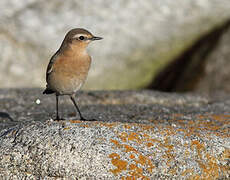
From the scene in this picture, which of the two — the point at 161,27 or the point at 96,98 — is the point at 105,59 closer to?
the point at 161,27

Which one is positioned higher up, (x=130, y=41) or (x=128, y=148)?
(x=130, y=41)

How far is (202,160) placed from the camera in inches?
177

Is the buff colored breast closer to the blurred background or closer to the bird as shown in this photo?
the bird

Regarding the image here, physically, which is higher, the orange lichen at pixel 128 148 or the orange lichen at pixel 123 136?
the orange lichen at pixel 123 136

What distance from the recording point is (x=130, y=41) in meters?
12.3

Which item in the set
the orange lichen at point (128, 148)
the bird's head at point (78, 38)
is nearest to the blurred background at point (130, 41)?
the bird's head at point (78, 38)

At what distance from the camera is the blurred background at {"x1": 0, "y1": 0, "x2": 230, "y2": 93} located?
11.3 m

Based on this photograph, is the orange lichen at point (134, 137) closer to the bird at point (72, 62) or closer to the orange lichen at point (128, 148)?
the orange lichen at point (128, 148)

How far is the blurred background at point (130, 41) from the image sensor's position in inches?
446

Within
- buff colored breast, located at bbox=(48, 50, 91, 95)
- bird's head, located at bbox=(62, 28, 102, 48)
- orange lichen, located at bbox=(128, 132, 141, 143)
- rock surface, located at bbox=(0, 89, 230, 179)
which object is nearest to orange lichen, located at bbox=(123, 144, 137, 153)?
rock surface, located at bbox=(0, 89, 230, 179)

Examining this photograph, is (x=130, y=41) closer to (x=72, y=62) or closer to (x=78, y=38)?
(x=78, y=38)

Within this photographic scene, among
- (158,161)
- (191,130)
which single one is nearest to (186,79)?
(191,130)

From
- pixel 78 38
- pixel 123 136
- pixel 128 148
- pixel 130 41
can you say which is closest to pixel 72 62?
pixel 78 38

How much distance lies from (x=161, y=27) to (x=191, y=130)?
7.62 meters
